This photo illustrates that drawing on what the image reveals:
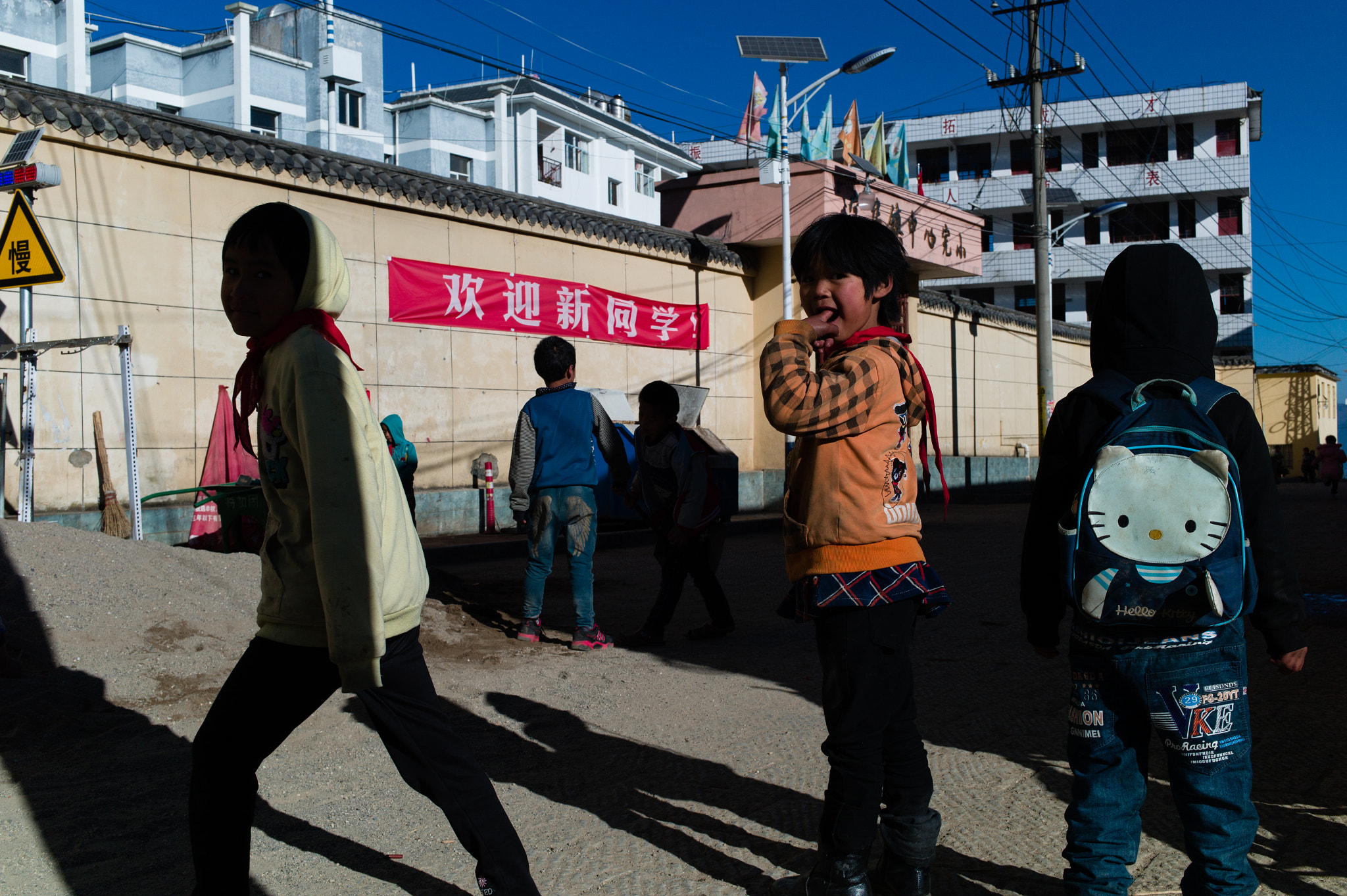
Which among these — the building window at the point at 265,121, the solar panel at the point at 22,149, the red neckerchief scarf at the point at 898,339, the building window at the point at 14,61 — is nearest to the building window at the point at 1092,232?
the building window at the point at 265,121

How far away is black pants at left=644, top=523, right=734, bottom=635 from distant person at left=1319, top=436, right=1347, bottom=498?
1987 centimetres

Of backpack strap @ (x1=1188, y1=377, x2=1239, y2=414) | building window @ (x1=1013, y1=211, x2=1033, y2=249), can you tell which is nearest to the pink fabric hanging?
backpack strap @ (x1=1188, y1=377, x2=1239, y2=414)

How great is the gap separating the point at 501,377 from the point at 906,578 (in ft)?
33.9

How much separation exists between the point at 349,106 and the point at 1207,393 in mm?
39815

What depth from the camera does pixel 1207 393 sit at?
211cm

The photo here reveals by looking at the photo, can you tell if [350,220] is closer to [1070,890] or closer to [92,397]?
[92,397]

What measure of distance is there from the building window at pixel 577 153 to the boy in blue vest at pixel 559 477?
37248 mm

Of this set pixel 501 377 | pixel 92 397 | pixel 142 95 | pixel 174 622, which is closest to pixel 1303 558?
pixel 501 377

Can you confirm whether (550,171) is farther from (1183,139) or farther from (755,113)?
(1183,139)

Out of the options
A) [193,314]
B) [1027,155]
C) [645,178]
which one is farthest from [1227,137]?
[193,314]

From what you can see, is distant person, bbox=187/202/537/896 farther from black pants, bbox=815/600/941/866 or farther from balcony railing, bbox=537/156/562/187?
balcony railing, bbox=537/156/562/187

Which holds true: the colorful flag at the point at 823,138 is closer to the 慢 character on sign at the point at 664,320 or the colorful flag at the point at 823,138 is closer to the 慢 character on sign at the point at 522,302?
the 慢 character on sign at the point at 664,320

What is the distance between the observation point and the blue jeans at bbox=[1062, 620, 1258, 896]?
2.00m

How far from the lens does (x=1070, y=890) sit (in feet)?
6.95
